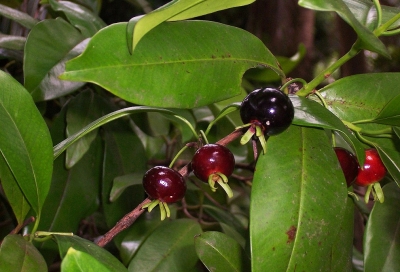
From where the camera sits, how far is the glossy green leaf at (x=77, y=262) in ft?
1.06

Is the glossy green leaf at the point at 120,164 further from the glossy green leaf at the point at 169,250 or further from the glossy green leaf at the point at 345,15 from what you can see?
the glossy green leaf at the point at 345,15

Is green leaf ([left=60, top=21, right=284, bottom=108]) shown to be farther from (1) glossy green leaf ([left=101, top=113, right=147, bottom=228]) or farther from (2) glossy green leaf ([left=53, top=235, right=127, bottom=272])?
(1) glossy green leaf ([left=101, top=113, right=147, bottom=228])

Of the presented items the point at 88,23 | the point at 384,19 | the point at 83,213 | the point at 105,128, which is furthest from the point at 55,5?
the point at 384,19

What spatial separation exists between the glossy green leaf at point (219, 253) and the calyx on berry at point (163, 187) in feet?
0.30

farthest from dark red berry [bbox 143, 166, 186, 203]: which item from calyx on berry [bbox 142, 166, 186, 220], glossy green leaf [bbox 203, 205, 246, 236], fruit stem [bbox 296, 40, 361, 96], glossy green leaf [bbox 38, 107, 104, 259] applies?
glossy green leaf [bbox 203, 205, 246, 236]

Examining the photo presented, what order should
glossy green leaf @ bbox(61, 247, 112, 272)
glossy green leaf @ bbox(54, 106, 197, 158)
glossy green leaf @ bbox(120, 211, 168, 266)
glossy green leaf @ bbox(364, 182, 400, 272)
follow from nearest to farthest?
glossy green leaf @ bbox(61, 247, 112, 272), glossy green leaf @ bbox(54, 106, 197, 158), glossy green leaf @ bbox(364, 182, 400, 272), glossy green leaf @ bbox(120, 211, 168, 266)

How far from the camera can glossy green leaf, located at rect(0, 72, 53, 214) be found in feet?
1.79

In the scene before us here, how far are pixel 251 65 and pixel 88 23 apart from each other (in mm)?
543

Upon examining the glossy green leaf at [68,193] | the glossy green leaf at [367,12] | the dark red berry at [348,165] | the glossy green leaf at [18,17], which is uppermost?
the glossy green leaf at [367,12]

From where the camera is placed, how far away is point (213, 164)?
0.52m

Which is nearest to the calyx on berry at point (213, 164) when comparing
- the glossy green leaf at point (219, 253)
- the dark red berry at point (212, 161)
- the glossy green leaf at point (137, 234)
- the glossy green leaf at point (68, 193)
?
the dark red berry at point (212, 161)

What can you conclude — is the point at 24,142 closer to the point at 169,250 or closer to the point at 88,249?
the point at 88,249

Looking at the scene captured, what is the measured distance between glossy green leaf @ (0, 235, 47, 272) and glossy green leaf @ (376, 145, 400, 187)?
0.43m

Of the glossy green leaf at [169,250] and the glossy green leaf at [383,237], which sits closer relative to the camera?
the glossy green leaf at [383,237]
